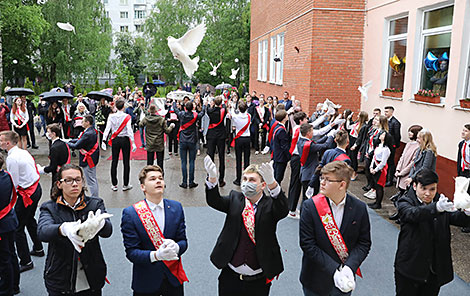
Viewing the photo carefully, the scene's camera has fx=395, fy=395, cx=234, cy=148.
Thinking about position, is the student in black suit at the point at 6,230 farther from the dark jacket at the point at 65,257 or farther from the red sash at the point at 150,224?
the red sash at the point at 150,224

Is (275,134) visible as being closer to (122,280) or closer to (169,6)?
(122,280)

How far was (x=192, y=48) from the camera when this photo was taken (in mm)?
7441

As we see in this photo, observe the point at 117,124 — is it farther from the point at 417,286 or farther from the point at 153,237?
the point at 417,286

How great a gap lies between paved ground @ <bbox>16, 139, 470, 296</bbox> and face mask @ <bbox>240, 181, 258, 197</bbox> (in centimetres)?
187

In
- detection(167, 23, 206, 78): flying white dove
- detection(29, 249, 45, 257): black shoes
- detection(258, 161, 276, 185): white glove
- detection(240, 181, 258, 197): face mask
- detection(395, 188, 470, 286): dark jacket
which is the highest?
detection(167, 23, 206, 78): flying white dove

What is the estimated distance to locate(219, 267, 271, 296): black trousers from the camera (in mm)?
3225

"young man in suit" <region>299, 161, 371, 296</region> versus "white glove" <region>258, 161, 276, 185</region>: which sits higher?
"white glove" <region>258, 161, 276, 185</region>

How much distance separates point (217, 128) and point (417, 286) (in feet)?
19.8

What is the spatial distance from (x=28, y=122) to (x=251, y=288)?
11194 millimetres

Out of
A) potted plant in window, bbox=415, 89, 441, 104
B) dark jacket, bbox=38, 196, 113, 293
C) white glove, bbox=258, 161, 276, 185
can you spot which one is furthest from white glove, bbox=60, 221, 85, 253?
potted plant in window, bbox=415, 89, 441, 104

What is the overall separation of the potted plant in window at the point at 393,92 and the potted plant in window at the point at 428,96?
803 mm

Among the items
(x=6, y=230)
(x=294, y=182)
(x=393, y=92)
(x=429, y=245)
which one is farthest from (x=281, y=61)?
(x=6, y=230)

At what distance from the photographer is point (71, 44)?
31.7 m

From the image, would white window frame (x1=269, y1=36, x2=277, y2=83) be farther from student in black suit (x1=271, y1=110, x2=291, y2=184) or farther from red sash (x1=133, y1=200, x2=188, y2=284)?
red sash (x1=133, y1=200, x2=188, y2=284)
